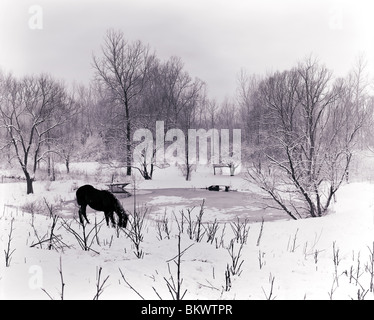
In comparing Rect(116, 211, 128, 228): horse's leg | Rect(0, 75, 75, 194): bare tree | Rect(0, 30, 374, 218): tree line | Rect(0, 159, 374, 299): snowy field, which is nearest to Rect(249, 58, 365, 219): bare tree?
Rect(0, 30, 374, 218): tree line

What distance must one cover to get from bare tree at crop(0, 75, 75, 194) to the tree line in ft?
0.21

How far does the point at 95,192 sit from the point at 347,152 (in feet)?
30.7

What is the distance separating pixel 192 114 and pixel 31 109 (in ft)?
34.1

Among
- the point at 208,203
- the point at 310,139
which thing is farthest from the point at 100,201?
the point at 310,139

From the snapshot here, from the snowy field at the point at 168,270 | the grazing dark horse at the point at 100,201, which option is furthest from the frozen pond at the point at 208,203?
the snowy field at the point at 168,270

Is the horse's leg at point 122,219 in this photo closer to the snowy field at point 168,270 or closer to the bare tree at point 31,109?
the snowy field at point 168,270

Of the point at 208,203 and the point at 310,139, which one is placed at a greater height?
the point at 310,139

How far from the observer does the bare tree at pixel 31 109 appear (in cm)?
1227

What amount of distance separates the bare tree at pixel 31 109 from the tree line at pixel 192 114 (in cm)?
6

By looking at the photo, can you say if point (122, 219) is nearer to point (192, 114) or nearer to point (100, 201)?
point (100, 201)

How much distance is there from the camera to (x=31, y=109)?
609 inches

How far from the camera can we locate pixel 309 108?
511 inches
